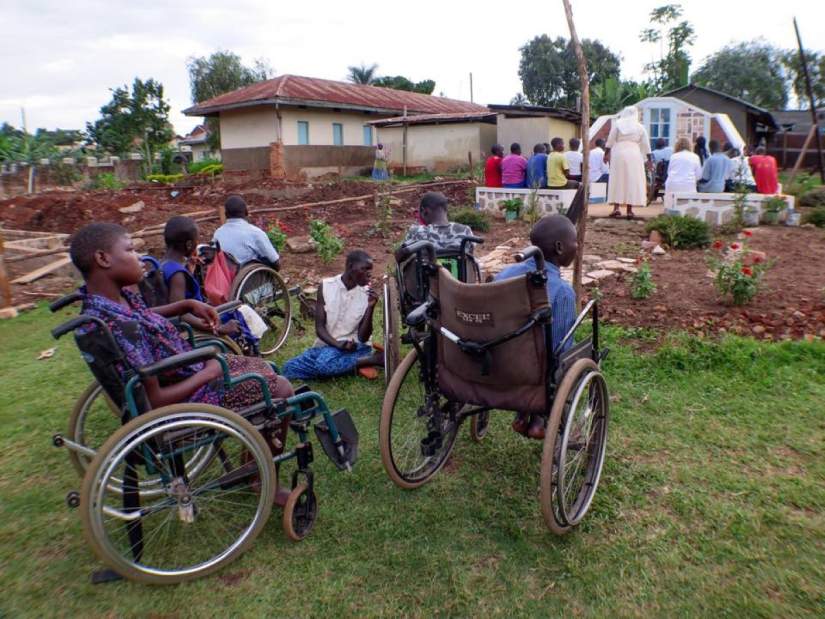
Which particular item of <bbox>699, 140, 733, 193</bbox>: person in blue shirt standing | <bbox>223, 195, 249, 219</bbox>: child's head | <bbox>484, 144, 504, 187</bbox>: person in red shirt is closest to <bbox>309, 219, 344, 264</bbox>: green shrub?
<bbox>223, 195, 249, 219</bbox>: child's head

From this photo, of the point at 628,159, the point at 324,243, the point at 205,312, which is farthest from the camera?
the point at 628,159

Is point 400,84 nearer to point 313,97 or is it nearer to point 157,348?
point 313,97

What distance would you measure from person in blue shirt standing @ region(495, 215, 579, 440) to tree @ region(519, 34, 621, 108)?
41290mm

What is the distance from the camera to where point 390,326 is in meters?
4.02

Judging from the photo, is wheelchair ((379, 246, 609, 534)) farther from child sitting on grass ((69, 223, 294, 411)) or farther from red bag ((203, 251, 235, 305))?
red bag ((203, 251, 235, 305))

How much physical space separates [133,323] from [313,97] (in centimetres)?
2103

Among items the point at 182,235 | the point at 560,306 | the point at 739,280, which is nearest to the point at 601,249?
the point at 739,280

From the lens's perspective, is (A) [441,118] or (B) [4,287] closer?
(B) [4,287]

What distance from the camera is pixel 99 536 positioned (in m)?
2.18

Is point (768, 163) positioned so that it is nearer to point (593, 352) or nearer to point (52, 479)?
point (593, 352)

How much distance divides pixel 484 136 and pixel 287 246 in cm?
1462

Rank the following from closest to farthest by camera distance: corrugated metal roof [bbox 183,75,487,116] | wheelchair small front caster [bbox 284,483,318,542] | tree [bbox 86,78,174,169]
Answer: wheelchair small front caster [bbox 284,483,318,542] → corrugated metal roof [bbox 183,75,487,116] → tree [bbox 86,78,174,169]

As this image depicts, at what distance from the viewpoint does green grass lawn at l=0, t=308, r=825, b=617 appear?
2291 mm

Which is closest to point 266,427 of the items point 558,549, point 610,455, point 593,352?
point 558,549
